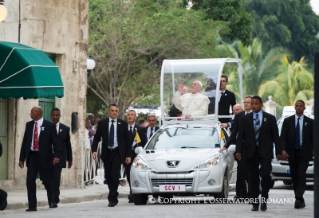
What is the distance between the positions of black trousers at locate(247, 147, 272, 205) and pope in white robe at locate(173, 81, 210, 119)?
4.80 meters

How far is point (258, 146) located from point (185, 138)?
298 centimetres

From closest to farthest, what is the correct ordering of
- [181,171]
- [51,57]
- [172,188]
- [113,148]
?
[172,188] → [181,171] → [113,148] → [51,57]

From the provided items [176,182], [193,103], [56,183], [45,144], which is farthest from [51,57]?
→ [176,182]

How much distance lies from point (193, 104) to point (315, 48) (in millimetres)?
59304

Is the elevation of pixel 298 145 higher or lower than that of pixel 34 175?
higher

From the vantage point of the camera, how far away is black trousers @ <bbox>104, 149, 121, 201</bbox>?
13.3m

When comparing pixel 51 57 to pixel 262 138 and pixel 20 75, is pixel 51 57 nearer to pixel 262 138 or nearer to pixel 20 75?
pixel 20 75

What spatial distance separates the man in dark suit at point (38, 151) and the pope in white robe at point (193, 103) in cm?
457

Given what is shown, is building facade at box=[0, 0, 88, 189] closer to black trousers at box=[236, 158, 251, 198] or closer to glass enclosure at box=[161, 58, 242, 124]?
glass enclosure at box=[161, 58, 242, 124]

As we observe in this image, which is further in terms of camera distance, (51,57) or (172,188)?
(51,57)

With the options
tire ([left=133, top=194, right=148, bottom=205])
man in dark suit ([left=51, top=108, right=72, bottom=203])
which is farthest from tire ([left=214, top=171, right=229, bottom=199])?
man in dark suit ([left=51, top=108, right=72, bottom=203])

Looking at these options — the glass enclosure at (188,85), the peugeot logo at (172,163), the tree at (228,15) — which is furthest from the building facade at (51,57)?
the tree at (228,15)

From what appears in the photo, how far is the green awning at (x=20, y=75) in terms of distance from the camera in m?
14.7

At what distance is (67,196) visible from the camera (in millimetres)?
15258
